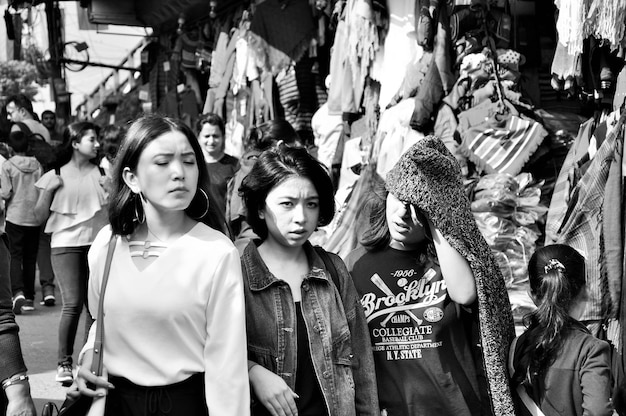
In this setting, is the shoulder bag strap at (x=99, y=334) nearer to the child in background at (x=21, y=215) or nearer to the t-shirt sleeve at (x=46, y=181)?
the t-shirt sleeve at (x=46, y=181)

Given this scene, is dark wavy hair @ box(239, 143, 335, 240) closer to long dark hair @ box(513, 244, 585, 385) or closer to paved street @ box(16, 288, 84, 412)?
long dark hair @ box(513, 244, 585, 385)

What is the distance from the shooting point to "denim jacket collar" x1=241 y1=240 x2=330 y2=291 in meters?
2.91

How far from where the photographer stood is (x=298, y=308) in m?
2.91

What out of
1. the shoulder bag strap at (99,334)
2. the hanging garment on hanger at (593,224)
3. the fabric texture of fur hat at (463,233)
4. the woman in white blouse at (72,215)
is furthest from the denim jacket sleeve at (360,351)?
the woman in white blouse at (72,215)

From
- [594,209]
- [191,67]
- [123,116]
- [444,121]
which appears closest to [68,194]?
[444,121]

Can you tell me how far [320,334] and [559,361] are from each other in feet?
2.89

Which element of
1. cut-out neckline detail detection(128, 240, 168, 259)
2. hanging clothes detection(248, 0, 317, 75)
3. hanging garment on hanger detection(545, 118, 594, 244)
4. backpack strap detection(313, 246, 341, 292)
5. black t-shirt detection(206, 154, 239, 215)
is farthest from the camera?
hanging clothes detection(248, 0, 317, 75)

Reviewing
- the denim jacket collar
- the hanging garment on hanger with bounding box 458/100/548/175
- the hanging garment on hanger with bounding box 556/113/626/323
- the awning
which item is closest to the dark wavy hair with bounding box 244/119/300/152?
the hanging garment on hanger with bounding box 458/100/548/175

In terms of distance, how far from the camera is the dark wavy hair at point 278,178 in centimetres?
305

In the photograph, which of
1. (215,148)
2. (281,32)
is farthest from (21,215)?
(215,148)

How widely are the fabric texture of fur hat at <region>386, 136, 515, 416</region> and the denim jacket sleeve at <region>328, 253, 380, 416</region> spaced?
0.35 metres

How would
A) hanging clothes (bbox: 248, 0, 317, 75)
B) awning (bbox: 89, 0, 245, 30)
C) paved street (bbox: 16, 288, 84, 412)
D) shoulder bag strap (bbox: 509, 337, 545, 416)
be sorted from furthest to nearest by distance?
1. awning (bbox: 89, 0, 245, 30)
2. hanging clothes (bbox: 248, 0, 317, 75)
3. paved street (bbox: 16, 288, 84, 412)
4. shoulder bag strap (bbox: 509, 337, 545, 416)

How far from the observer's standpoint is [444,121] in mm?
6277

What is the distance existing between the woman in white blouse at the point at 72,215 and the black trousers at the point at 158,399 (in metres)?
3.39
